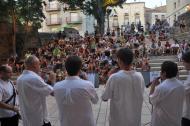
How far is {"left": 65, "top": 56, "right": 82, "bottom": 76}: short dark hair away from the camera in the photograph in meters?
5.40

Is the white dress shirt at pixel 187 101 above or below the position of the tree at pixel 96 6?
below

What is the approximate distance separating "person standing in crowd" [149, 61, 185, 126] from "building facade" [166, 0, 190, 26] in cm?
4654

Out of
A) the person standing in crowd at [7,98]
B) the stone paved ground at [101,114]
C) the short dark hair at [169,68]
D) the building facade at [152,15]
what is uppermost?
the building facade at [152,15]

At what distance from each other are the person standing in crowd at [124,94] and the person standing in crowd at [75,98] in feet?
0.98

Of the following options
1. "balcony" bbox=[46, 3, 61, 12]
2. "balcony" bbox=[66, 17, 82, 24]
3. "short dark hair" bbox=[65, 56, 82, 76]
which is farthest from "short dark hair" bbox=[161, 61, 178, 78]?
"balcony" bbox=[46, 3, 61, 12]

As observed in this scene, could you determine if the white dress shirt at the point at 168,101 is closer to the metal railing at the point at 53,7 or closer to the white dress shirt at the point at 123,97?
the white dress shirt at the point at 123,97

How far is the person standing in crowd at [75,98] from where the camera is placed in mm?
5484

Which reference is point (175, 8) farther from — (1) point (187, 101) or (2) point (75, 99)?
(2) point (75, 99)

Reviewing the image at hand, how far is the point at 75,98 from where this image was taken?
549 cm

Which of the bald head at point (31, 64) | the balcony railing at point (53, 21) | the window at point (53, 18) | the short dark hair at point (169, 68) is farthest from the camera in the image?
the window at point (53, 18)

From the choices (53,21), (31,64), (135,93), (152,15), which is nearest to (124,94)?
(135,93)

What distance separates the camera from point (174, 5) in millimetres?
59719

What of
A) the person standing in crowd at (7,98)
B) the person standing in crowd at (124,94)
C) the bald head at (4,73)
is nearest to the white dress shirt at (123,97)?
the person standing in crowd at (124,94)

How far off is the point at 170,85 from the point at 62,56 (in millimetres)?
22845
